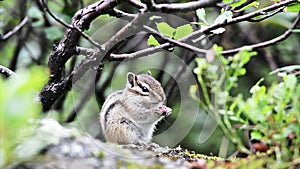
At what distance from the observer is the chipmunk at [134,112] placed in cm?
180

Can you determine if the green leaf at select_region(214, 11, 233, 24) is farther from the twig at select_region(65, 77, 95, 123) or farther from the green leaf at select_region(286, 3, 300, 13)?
the twig at select_region(65, 77, 95, 123)

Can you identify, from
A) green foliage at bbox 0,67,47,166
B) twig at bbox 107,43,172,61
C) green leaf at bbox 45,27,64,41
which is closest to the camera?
green foliage at bbox 0,67,47,166

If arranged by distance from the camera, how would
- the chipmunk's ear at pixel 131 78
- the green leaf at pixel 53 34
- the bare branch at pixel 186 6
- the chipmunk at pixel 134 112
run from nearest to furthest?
1. the bare branch at pixel 186 6
2. the chipmunk at pixel 134 112
3. the chipmunk's ear at pixel 131 78
4. the green leaf at pixel 53 34

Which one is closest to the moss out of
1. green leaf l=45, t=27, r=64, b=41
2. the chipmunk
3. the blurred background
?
the chipmunk

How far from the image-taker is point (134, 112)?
1969 millimetres

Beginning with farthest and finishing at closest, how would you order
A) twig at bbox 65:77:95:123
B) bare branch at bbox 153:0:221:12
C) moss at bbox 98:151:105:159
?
twig at bbox 65:77:95:123
bare branch at bbox 153:0:221:12
moss at bbox 98:151:105:159

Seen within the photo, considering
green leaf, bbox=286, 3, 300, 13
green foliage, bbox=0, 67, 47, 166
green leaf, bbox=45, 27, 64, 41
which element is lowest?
green leaf, bbox=45, 27, 64, 41

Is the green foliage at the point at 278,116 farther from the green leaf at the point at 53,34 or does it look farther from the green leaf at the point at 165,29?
the green leaf at the point at 53,34

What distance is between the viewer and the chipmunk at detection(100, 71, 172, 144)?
1.80 meters

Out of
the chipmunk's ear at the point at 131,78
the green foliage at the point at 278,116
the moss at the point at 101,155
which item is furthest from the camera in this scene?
the chipmunk's ear at the point at 131,78

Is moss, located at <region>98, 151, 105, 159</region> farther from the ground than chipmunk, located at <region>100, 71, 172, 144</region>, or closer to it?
farther from the ground

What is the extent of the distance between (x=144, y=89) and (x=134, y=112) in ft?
0.37

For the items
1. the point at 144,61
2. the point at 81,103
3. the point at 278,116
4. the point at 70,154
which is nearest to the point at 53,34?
the point at 81,103

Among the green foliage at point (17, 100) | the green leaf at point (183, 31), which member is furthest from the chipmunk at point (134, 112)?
the green foliage at point (17, 100)
